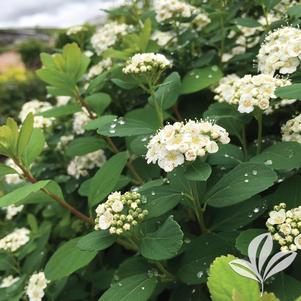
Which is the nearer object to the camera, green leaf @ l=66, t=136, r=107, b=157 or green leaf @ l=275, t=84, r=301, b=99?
green leaf @ l=275, t=84, r=301, b=99

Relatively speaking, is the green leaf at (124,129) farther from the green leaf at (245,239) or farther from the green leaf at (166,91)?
the green leaf at (245,239)

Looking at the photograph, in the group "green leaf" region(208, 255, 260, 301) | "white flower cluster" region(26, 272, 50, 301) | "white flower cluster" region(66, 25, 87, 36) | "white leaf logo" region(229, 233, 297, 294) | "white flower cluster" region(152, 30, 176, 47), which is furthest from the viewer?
"white flower cluster" region(66, 25, 87, 36)

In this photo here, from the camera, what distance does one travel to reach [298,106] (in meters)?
1.82

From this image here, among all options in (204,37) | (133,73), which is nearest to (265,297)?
(133,73)

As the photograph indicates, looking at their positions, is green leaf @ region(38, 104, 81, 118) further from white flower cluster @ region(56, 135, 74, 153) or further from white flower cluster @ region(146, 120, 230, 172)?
white flower cluster @ region(146, 120, 230, 172)

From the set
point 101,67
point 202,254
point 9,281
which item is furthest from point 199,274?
point 101,67

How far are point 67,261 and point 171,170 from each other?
19.8 inches

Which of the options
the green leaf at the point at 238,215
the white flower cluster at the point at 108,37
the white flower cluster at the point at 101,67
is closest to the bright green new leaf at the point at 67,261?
the green leaf at the point at 238,215

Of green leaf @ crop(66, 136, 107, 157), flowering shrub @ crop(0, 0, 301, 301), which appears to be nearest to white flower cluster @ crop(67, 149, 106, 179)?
flowering shrub @ crop(0, 0, 301, 301)

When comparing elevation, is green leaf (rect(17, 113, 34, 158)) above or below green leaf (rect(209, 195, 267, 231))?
above

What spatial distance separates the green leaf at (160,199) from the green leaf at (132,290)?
0.61 feet

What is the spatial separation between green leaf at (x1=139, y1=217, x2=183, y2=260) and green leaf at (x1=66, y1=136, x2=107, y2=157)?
68 cm

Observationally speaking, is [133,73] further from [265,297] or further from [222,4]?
[265,297]

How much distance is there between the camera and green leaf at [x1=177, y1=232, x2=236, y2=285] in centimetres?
125
